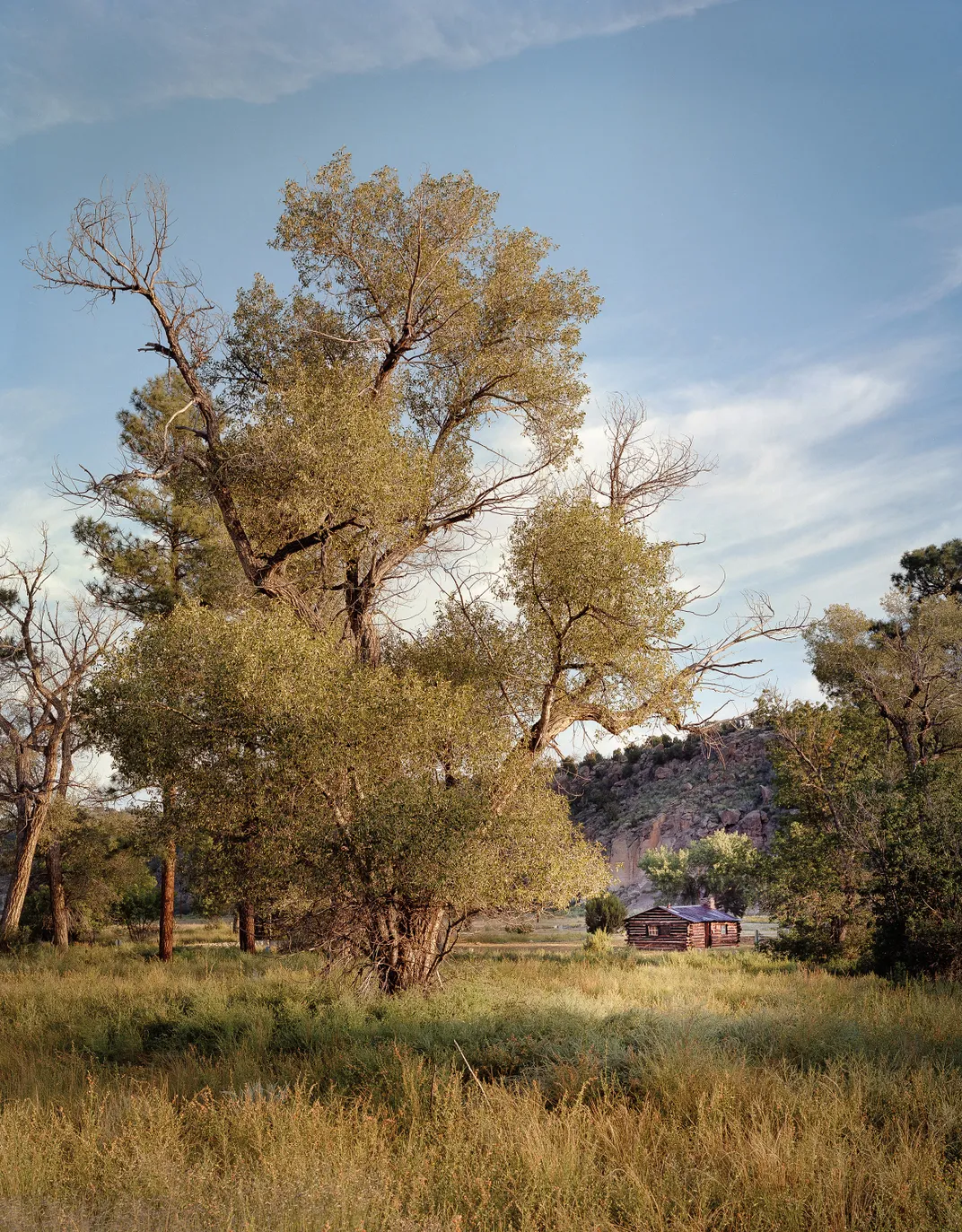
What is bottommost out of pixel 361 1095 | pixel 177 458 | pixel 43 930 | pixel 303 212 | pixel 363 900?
pixel 43 930

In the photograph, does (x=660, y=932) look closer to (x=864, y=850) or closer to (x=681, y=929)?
(x=681, y=929)

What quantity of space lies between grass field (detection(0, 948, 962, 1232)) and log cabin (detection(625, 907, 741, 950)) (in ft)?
85.0

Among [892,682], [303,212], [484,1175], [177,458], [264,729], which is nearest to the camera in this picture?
[484,1175]

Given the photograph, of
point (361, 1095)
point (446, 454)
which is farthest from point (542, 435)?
point (361, 1095)

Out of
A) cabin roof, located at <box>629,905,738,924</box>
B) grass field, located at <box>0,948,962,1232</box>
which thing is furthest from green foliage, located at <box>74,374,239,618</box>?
cabin roof, located at <box>629,905,738,924</box>

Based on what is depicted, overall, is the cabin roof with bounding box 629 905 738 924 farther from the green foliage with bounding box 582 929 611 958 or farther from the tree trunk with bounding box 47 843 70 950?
the tree trunk with bounding box 47 843 70 950

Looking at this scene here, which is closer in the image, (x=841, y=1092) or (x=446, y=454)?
(x=841, y=1092)

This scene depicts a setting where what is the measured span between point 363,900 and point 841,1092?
8.49 metres

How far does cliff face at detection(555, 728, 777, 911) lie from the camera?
263 feet

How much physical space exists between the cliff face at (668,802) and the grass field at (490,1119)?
63792 millimetres

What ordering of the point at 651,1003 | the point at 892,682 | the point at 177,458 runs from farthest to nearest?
the point at 892,682 → the point at 177,458 → the point at 651,1003

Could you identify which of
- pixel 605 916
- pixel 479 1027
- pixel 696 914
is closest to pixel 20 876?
pixel 479 1027

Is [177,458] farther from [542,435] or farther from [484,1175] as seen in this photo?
[484,1175]

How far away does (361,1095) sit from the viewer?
8203 millimetres
